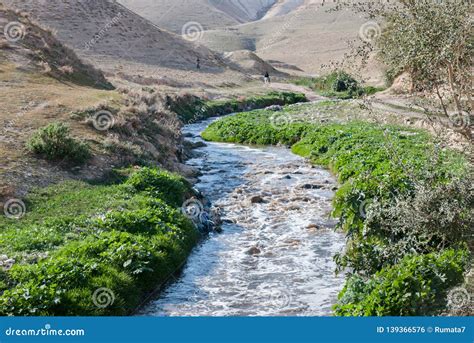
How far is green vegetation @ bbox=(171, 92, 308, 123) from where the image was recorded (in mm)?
46750

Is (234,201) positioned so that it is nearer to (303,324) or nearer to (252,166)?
(252,166)

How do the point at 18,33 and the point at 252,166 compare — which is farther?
the point at 18,33

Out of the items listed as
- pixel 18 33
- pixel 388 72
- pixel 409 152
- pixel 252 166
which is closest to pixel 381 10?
pixel 388 72

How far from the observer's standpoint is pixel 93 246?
517 inches

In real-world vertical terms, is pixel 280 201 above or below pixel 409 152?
below

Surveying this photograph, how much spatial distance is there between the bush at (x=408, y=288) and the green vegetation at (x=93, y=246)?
16.0ft

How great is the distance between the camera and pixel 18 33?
130 feet

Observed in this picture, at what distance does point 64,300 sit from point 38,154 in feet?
32.3

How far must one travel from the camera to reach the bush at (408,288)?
9680 millimetres

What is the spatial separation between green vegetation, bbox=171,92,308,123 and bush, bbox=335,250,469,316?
35.2 metres

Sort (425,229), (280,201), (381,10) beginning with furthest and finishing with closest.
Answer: (280,201)
(381,10)
(425,229)
